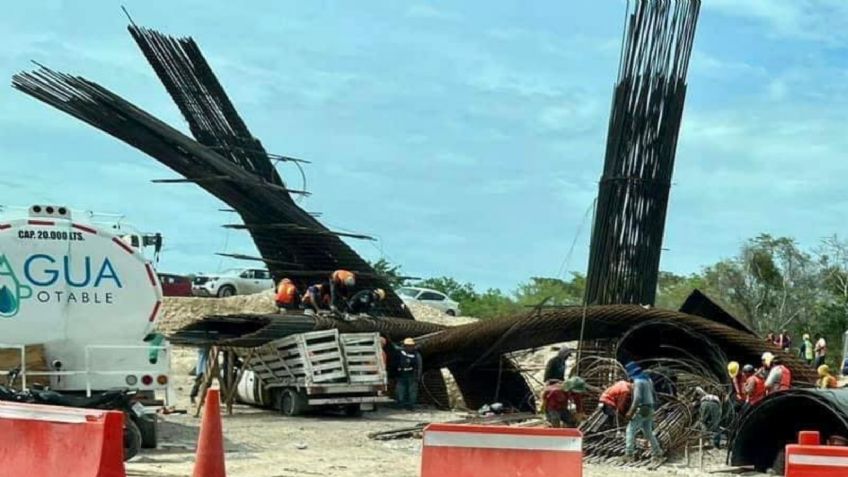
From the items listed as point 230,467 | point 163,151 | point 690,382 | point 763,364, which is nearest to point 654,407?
point 690,382

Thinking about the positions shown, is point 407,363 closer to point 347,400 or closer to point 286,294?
point 347,400

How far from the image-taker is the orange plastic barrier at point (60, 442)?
9141 mm

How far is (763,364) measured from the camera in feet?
69.1

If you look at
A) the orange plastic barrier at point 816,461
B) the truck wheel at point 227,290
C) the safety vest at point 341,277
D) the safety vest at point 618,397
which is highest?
the truck wheel at point 227,290

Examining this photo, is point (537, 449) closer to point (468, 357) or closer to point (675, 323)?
Answer: point (675, 323)

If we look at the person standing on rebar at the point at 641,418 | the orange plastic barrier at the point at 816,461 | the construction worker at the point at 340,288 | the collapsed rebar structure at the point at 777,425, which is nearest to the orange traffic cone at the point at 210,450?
the orange plastic barrier at the point at 816,461

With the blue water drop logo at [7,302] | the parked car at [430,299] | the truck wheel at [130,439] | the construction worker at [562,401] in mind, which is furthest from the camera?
the parked car at [430,299]

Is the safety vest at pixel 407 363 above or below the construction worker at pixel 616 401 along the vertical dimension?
above

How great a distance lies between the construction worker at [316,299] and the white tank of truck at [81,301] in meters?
9.13

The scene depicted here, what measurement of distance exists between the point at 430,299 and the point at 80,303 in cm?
3135

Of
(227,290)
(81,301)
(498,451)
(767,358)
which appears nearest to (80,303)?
(81,301)

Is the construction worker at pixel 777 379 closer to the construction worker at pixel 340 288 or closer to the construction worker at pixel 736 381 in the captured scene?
the construction worker at pixel 736 381

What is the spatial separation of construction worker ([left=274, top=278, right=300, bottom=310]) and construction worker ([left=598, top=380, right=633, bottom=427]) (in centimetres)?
905

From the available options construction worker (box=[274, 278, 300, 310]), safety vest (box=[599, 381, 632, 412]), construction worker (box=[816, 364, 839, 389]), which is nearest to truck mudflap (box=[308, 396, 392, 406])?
construction worker (box=[274, 278, 300, 310])
